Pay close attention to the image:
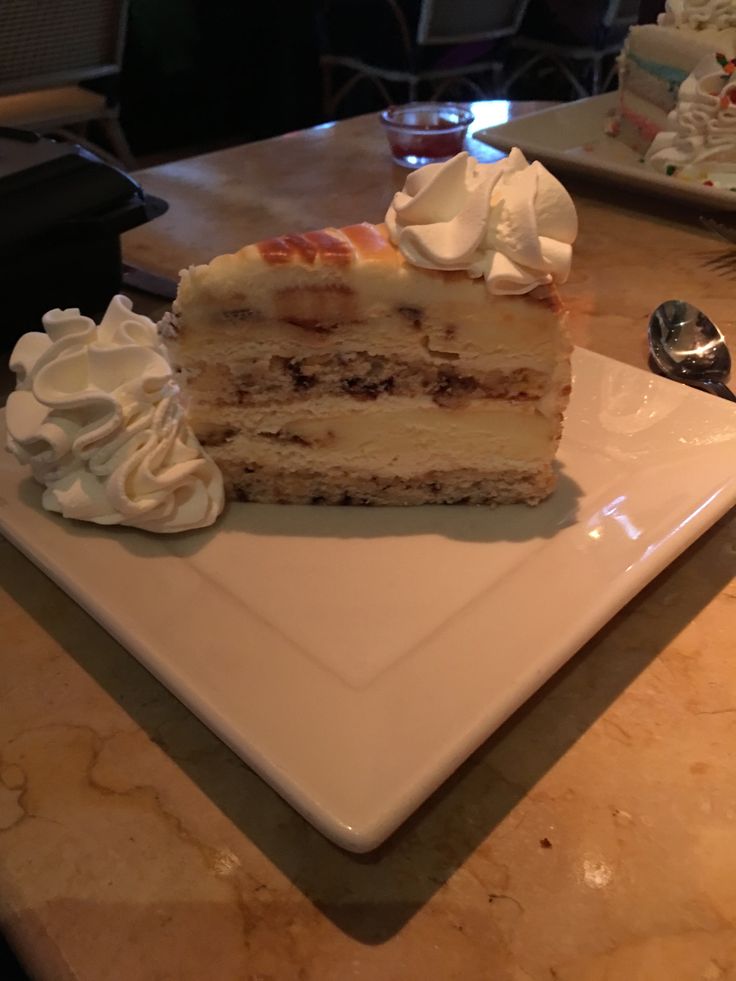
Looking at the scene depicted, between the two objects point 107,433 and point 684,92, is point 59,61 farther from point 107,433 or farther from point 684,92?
point 107,433

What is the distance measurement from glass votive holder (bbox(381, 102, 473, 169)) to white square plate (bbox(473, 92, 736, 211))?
0.25 ft

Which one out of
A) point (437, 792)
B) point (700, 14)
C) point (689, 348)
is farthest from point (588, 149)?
point (437, 792)

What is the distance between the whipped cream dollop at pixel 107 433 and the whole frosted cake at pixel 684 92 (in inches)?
62.4

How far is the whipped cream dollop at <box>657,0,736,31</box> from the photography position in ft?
7.14

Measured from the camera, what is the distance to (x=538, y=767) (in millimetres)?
805

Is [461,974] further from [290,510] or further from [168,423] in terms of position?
[168,423]

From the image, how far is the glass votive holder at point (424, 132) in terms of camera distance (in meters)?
2.28

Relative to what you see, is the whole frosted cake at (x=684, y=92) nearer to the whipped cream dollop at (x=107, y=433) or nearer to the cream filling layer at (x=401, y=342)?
the cream filling layer at (x=401, y=342)

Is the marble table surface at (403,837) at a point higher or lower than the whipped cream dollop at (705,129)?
lower

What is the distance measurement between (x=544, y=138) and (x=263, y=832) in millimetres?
2159

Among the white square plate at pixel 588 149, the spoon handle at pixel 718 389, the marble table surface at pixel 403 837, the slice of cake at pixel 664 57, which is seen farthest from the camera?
the slice of cake at pixel 664 57

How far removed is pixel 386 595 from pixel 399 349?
331mm

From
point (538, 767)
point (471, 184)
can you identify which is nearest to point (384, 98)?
point (471, 184)

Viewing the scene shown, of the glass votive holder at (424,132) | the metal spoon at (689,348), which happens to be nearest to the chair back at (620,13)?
the glass votive holder at (424,132)
